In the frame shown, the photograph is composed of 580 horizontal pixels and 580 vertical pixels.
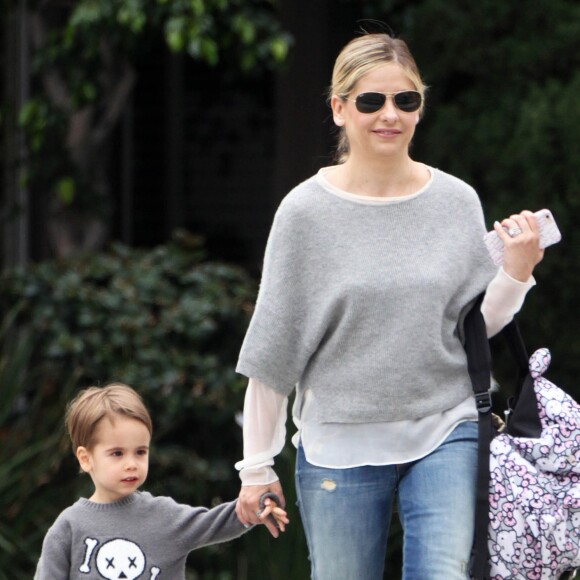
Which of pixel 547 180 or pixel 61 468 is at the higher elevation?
pixel 547 180

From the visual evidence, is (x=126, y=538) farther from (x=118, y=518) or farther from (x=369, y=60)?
(x=369, y=60)

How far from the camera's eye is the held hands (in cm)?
325

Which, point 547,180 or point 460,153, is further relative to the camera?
point 460,153

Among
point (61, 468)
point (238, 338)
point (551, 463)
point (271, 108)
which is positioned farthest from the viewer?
point (271, 108)

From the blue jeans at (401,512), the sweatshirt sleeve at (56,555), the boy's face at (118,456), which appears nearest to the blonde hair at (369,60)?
the blue jeans at (401,512)

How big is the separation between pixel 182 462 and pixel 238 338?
0.65m

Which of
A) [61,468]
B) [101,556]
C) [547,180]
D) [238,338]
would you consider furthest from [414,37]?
[101,556]

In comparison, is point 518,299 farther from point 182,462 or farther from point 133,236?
point 133,236

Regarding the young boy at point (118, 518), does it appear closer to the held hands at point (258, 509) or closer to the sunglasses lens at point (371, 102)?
the held hands at point (258, 509)

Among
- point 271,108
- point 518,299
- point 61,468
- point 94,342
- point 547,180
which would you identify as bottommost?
Result: point 61,468

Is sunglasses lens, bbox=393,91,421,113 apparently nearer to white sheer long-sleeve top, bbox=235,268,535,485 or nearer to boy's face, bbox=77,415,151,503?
white sheer long-sleeve top, bbox=235,268,535,485

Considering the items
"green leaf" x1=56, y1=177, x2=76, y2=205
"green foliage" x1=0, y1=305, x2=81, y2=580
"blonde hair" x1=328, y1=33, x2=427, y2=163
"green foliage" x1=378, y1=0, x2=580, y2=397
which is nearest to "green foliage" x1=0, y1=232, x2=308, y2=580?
"green foliage" x1=0, y1=305, x2=81, y2=580

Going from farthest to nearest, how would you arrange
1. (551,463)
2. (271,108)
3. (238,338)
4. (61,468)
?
(271,108) → (238,338) → (61,468) → (551,463)

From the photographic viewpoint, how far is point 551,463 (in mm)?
3080
